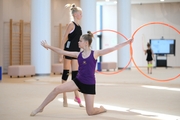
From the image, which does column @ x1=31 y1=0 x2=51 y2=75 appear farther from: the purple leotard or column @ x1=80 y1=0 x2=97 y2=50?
the purple leotard

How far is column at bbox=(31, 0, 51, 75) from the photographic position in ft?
43.6

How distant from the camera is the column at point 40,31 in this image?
1328 centimetres

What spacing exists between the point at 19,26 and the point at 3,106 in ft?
37.4

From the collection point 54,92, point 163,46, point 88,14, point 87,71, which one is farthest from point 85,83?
point 163,46

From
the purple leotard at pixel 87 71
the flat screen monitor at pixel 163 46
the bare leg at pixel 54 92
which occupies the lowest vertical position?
the bare leg at pixel 54 92

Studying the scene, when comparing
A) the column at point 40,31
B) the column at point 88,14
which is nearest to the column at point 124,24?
the column at point 88,14

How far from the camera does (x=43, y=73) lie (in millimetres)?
13727

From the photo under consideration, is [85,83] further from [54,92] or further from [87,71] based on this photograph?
[54,92]

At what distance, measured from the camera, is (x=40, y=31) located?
43.6 feet

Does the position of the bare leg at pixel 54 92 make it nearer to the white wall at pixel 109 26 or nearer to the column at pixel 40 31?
the column at pixel 40 31

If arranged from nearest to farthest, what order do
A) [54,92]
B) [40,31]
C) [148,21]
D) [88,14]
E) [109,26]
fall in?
[54,92] → [40,31] → [88,14] → [148,21] → [109,26]

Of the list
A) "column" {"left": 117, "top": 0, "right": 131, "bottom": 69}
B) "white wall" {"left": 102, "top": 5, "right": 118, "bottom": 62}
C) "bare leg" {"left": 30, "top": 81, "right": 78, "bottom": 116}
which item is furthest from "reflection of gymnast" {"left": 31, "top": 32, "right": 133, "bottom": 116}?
"white wall" {"left": 102, "top": 5, "right": 118, "bottom": 62}

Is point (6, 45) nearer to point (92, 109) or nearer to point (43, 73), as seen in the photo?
point (43, 73)

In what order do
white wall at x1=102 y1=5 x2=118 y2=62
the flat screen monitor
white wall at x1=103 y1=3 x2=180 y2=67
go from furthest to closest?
1. white wall at x1=102 y1=5 x2=118 y2=62
2. white wall at x1=103 y1=3 x2=180 y2=67
3. the flat screen monitor
